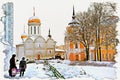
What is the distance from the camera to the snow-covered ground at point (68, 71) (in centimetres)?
393

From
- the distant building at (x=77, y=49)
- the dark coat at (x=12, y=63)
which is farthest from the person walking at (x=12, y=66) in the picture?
the distant building at (x=77, y=49)

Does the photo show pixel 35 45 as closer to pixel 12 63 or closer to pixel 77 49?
pixel 12 63

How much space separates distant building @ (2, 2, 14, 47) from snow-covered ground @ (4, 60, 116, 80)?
265 mm

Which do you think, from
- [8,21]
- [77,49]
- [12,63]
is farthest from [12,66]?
[77,49]

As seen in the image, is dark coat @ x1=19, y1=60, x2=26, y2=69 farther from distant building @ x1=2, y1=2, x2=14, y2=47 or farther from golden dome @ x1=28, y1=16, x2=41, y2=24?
golden dome @ x1=28, y1=16, x2=41, y2=24

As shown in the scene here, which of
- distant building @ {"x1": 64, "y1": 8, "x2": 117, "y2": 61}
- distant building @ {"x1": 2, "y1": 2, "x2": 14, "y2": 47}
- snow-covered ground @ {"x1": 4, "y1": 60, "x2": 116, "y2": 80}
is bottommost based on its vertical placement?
snow-covered ground @ {"x1": 4, "y1": 60, "x2": 116, "y2": 80}

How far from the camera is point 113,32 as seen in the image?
3951 mm

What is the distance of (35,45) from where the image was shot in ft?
13.0

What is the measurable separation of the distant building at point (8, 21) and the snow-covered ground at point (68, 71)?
0.26m

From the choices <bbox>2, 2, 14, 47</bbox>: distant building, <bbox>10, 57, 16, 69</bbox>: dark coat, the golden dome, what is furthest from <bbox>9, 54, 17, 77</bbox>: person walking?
the golden dome

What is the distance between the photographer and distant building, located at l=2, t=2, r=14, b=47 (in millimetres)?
3947

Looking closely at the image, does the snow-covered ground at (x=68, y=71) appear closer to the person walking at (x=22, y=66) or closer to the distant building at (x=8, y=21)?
the person walking at (x=22, y=66)

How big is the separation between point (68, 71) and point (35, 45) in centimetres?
33

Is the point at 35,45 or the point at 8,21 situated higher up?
the point at 8,21
